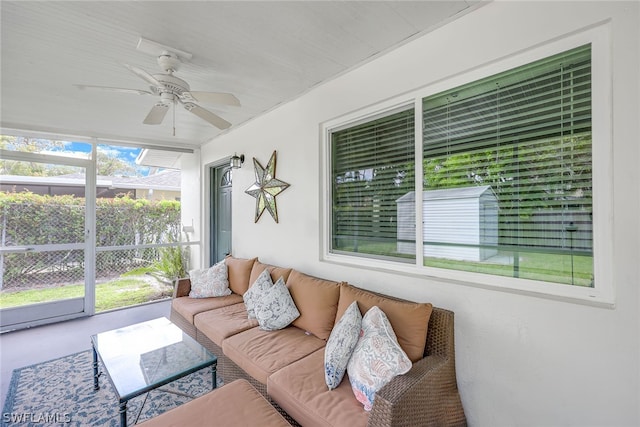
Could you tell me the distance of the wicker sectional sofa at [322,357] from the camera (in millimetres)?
1391

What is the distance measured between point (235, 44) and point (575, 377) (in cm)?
283

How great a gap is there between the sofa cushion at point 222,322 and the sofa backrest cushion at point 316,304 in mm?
443

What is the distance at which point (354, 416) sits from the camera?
4.58ft

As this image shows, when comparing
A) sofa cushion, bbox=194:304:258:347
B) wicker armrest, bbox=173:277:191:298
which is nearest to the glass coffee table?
sofa cushion, bbox=194:304:258:347

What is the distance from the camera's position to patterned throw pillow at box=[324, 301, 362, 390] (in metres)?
1.63

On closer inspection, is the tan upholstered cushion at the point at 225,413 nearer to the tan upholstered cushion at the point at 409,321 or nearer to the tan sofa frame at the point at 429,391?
the tan sofa frame at the point at 429,391

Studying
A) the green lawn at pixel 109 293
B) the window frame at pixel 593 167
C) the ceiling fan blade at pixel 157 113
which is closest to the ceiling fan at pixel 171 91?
the ceiling fan blade at pixel 157 113

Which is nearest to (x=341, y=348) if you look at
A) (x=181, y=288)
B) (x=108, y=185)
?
(x=181, y=288)

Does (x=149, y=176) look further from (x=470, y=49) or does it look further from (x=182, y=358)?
(x=470, y=49)

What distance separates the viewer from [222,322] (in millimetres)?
2547

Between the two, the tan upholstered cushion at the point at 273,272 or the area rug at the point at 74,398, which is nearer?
the area rug at the point at 74,398

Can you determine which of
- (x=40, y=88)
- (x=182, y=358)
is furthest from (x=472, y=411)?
(x=40, y=88)

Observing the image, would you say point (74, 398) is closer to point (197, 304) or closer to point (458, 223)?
point (197, 304)

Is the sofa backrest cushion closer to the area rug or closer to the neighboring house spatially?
the area rug
